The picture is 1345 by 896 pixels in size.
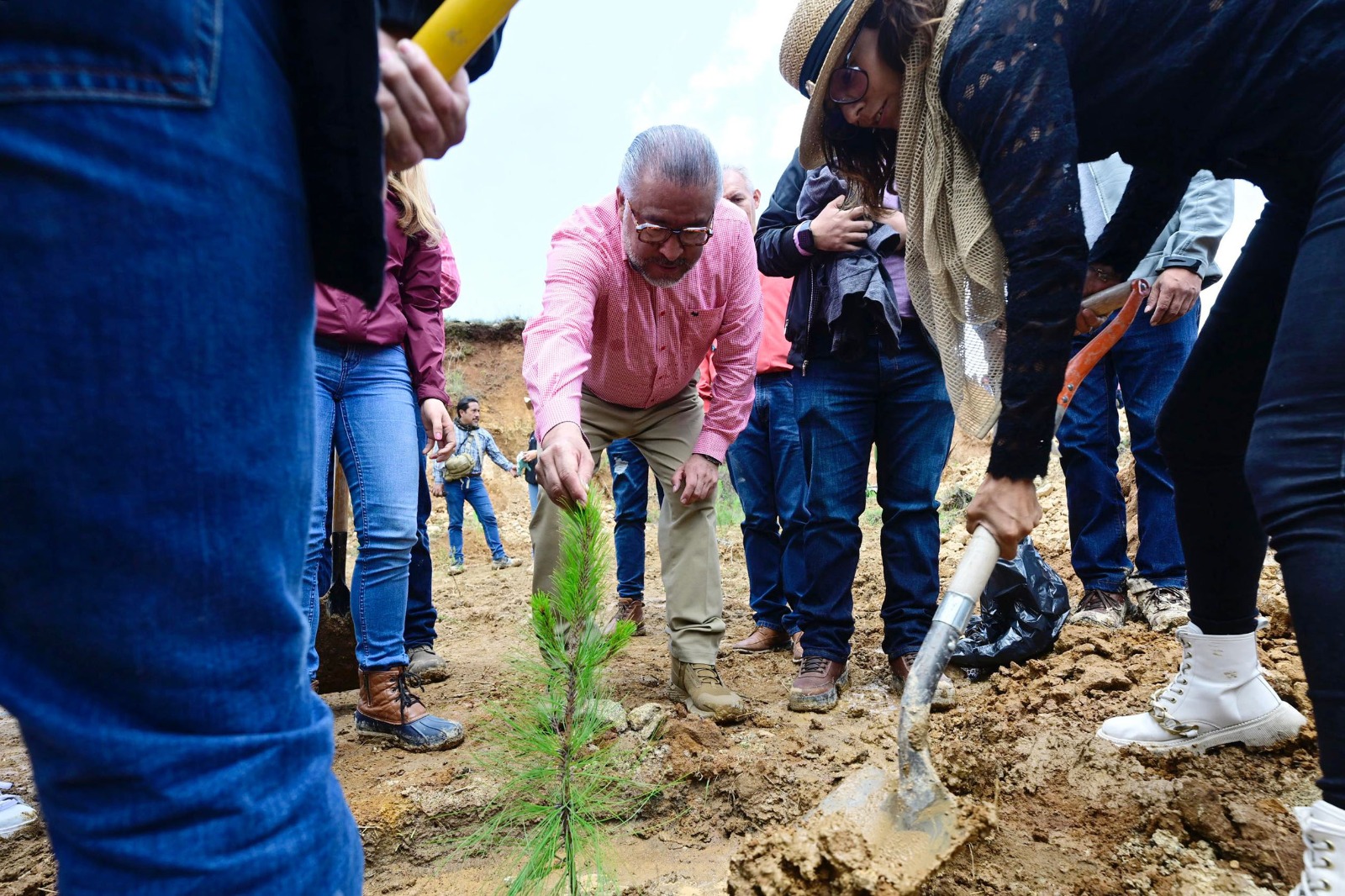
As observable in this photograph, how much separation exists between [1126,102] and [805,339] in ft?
4.44

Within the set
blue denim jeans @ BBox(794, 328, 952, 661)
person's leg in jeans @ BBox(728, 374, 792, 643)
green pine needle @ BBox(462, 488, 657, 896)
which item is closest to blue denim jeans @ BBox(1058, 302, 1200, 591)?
blue denim jeans @ BBox(794, 328, 952, 661)

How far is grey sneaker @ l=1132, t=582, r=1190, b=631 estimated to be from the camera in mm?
2641

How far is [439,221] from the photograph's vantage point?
2.70 metres

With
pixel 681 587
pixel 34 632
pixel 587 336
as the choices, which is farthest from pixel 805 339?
pixel 34 632

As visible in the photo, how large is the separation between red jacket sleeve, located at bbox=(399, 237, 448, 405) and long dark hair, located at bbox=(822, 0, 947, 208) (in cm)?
134

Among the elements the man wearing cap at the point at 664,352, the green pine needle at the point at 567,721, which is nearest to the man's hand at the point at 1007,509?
the green pine needle at the point at 567,721

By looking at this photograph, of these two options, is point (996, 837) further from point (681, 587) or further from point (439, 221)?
point (439, 221)

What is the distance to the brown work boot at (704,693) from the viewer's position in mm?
2428

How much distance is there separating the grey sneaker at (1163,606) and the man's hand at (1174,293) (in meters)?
0.95

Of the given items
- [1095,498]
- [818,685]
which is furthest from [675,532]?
[1095,498]

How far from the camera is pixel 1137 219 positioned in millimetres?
1802

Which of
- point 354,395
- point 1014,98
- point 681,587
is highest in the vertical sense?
point 1014,98

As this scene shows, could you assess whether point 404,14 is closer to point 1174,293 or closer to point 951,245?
point 951,245

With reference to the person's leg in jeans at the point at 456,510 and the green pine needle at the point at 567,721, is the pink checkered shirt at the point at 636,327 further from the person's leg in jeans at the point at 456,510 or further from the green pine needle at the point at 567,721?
the person's leg in jeans at the point at 456,510
